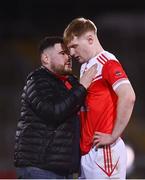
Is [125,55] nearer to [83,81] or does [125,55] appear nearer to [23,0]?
[23,0]

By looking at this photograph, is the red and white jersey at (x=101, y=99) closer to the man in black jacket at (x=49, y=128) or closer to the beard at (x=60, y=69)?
the man in black jacket at (x=49, y=128)

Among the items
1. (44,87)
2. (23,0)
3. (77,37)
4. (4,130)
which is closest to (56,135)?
(44,87)

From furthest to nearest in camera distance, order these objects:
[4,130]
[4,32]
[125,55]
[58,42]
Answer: [4,32]
[125,55]
[4,130]
[58,42]

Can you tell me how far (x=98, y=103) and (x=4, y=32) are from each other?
33.0ft

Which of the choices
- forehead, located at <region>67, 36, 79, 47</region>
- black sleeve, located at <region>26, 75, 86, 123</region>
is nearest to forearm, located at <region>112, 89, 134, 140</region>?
black sleeve, located at <region>26, 75, 86, 123</region>

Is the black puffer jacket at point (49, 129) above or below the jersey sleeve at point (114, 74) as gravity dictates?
below

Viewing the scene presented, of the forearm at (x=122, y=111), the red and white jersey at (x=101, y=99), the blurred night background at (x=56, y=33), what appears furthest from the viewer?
the blurred night background at (x=56, y=33)

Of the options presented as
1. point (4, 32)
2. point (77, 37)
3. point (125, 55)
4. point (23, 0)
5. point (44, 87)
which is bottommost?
point (44, 87)

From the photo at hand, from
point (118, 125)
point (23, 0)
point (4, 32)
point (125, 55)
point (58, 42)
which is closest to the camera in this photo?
point (118, 125)

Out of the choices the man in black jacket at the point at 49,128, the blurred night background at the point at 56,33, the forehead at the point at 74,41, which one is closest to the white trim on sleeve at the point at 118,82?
the man in black jacket at the point at 49,128

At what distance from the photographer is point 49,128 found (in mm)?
3682

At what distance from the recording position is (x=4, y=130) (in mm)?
9852

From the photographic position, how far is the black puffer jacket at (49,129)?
3650mm

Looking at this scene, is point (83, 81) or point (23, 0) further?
point (23, 0)
